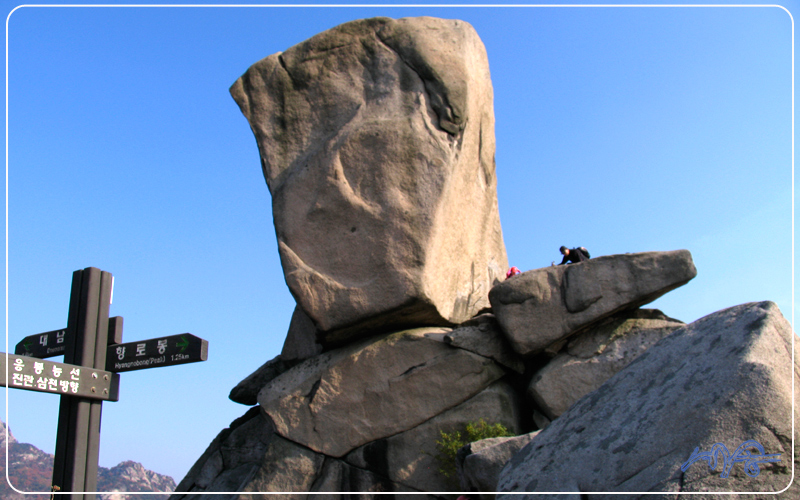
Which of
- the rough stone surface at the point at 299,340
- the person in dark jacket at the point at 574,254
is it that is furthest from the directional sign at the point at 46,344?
the person in dark jacket at the point at 574,254

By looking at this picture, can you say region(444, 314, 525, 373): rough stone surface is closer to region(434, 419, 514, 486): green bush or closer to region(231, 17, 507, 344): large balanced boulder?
region(231, 17, 507, 344): large balanced boulder

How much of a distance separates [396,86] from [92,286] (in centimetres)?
634

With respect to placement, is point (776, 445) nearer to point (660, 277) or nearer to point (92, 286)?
point (660, 277)

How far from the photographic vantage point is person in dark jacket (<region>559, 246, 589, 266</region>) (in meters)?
11.7

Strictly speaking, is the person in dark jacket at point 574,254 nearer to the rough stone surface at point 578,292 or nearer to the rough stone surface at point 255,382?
the rough stone surface at point 578,292

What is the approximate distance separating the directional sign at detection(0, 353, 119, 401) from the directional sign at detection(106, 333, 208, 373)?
0.85 feet

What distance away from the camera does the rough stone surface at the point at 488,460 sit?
17.2ft

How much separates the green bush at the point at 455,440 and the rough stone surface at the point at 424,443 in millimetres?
151

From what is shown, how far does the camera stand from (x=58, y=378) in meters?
7.47

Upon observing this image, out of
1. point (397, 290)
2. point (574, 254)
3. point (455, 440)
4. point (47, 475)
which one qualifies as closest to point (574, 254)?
point (574, 254)

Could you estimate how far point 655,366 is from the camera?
3854mm

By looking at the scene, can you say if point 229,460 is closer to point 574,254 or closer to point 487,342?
point 487,342

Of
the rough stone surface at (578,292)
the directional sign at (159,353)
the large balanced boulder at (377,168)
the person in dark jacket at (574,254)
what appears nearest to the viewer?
the directional sign at (159,353)

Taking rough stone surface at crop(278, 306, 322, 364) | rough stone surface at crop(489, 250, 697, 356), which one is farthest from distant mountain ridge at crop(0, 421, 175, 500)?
rough stone surface at crop(489, 250, 697, 356)
